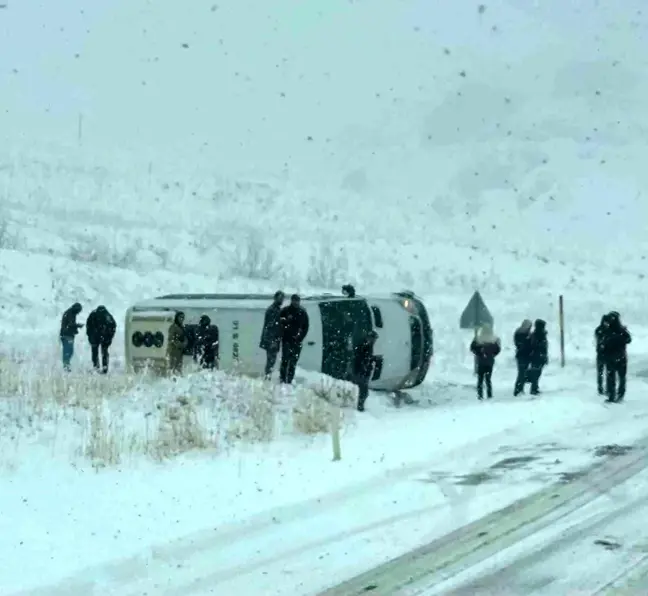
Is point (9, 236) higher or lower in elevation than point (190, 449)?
higher

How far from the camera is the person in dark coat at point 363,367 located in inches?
709

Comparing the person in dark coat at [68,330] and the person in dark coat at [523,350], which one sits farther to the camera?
the person in dark coat at [68,330]

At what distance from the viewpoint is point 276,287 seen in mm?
47906

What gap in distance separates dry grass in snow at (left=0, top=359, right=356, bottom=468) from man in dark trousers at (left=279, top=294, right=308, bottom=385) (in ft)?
1.87

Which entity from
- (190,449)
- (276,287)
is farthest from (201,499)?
(276,287)

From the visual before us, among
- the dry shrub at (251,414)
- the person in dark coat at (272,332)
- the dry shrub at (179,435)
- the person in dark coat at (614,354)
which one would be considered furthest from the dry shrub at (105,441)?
the person in dark coat at (614,354)

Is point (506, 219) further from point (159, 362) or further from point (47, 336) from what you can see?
point (159, 362)

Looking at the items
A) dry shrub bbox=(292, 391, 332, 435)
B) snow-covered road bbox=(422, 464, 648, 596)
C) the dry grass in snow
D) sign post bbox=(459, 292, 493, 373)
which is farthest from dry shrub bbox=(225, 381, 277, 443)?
sign post bbox=(459, 292, 493, 373)

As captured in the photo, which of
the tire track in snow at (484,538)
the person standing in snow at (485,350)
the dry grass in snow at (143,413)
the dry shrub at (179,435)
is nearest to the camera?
the tire track in snow at (484,538)

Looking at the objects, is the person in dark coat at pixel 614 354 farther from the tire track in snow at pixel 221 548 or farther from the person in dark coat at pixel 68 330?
the person in dark coat at pixel 68 330

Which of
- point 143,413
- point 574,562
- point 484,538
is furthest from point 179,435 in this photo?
point 574,562

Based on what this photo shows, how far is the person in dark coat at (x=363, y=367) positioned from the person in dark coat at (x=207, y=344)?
2539mm

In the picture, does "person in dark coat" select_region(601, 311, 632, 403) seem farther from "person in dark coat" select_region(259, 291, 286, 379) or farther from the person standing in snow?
"person in dark coat" select_region(259, 291, 286, 379)

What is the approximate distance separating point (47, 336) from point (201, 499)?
2309 centimetres
